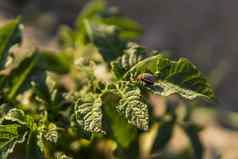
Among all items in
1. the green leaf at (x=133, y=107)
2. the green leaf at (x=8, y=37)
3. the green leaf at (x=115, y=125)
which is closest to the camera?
the green leaf at (x=133, y=107)

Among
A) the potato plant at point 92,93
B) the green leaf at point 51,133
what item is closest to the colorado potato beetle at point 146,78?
the potato plant at point 92,93

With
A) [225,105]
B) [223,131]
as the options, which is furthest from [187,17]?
[223,131]

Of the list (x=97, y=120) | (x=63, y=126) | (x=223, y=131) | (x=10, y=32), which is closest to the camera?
(x=97, y=120)

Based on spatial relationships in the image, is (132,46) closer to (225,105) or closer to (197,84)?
(197,84)

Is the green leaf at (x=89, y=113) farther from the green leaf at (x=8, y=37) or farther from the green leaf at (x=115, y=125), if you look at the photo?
the green leaf at (x=8, y=37)

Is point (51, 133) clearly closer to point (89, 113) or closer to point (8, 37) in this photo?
point (89, 113)

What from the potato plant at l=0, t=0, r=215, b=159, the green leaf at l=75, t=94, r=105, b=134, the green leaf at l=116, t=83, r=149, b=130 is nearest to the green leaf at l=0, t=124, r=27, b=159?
the potato plant at l=0, t=0, r=215, b=159
